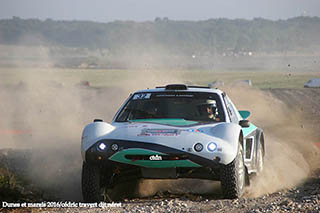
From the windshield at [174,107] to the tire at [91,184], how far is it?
133 cm

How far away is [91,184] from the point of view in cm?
787

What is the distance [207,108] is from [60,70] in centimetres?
4495

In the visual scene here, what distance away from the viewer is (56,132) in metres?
16.6

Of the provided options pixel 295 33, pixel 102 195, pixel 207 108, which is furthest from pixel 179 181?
pixel 295 33

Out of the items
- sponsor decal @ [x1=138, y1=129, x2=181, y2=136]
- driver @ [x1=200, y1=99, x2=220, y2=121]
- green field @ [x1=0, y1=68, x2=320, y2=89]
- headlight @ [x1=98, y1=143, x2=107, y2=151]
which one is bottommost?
green field @ [x1=0, y1=68, x2=320, y2=89]

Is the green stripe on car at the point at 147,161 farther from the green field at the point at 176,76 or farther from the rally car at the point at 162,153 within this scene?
the green field at the point at 176,76

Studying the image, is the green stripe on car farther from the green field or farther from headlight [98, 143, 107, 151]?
the green field

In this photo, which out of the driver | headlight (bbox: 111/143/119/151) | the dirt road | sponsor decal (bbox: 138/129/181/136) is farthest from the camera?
the driver

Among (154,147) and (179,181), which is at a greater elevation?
(154,147)

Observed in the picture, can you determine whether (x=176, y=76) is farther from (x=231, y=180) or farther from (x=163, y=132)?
(x=231, y=180)

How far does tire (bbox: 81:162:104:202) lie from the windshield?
4.35 feet

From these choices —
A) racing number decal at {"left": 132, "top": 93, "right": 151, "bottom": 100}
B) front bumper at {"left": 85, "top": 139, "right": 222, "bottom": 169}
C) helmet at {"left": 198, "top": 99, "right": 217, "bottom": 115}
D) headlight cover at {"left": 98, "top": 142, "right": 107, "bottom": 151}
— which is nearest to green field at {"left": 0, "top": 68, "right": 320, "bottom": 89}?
racing number decal at {"left": 132, "top": 93, "right": 151, "bottom": 100}

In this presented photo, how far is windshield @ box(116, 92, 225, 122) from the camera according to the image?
9.05m

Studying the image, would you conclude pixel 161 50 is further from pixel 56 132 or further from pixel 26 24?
pixel 56 132
